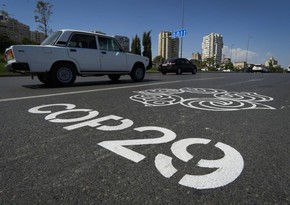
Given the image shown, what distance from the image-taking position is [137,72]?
10305 millimetres

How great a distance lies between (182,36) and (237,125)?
31.3 metres

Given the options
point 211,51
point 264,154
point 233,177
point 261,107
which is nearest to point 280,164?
point 264,154

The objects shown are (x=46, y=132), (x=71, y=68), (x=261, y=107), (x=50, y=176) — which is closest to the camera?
(x=50, y=176)

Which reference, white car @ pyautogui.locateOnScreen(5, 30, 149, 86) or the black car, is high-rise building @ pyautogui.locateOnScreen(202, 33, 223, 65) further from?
white car @ pyautogui.locateOnScreen(5, 30, 149, 86)

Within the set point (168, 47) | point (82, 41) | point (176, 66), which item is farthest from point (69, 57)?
point (168, 47)

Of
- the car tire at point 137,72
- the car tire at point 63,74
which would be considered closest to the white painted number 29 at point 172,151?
the car tire at point 63,74

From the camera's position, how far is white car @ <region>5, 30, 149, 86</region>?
6.76m

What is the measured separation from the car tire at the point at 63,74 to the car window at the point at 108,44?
1.48 meters

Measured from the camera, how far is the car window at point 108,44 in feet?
27.8

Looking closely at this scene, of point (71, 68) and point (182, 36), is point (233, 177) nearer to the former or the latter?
point (71, 68)

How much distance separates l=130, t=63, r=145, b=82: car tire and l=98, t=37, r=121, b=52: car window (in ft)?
4.43

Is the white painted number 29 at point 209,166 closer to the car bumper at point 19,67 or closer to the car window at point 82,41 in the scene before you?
the car bumper at point 19,67

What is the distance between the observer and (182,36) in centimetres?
3262

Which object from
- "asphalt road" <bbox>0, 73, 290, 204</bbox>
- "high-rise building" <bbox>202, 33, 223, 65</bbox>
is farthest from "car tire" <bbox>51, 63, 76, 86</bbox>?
"high-rise building" <bbox>202, 33, 223, 65</bbox>
